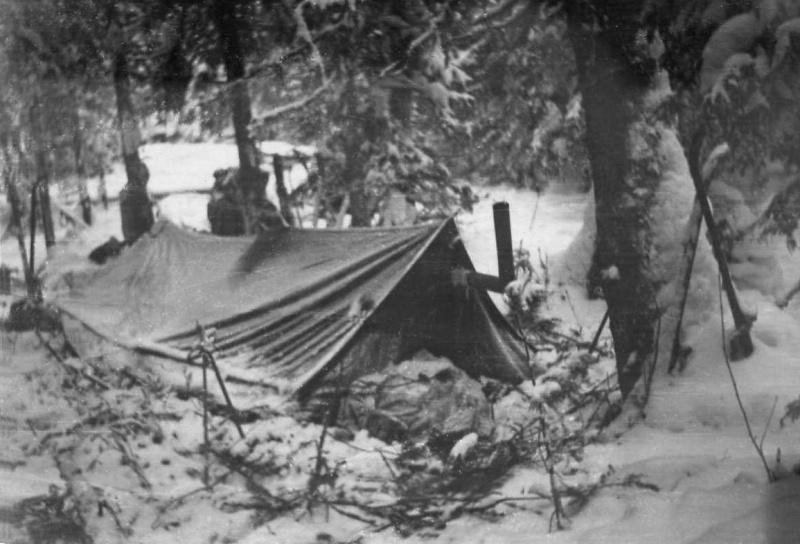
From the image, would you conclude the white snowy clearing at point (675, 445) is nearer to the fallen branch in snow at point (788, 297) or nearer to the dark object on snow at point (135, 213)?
the fallen branch in snow at point (788, 297)

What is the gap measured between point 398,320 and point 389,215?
1.18 feet

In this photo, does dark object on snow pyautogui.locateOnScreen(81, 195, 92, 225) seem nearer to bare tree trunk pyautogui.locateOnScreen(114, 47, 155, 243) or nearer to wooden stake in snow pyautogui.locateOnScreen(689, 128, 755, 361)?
bare tree trunk pyautogui.locateOnScreen(114, 47, 155, 243)

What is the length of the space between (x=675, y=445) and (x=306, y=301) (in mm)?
1330

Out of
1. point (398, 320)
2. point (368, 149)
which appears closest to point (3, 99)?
point (368, 149)

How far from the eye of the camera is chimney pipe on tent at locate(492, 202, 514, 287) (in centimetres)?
288

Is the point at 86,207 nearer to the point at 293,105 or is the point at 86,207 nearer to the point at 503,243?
the point at 293,105

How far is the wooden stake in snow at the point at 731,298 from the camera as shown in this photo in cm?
280

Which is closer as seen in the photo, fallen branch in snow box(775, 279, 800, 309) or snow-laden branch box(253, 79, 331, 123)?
fallen branch in snow box(775, 279, 800, 309)

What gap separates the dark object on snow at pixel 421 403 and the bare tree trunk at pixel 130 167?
0.99 meters

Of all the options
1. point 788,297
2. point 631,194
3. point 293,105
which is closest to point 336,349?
point 293,105

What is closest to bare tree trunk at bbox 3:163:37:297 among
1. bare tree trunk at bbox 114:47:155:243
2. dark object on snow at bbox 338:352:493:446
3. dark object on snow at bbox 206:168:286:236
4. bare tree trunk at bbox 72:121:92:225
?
bare tree trunk at bbox 72:121:92:225

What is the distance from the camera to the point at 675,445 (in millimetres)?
2879

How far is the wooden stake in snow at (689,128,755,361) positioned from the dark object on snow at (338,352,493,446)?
83 centimetres

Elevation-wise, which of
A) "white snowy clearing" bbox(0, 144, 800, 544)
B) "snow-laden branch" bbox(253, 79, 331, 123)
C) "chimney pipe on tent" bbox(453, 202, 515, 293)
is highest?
"snow-laden branch" bbox(253, 79, 331, 123)
